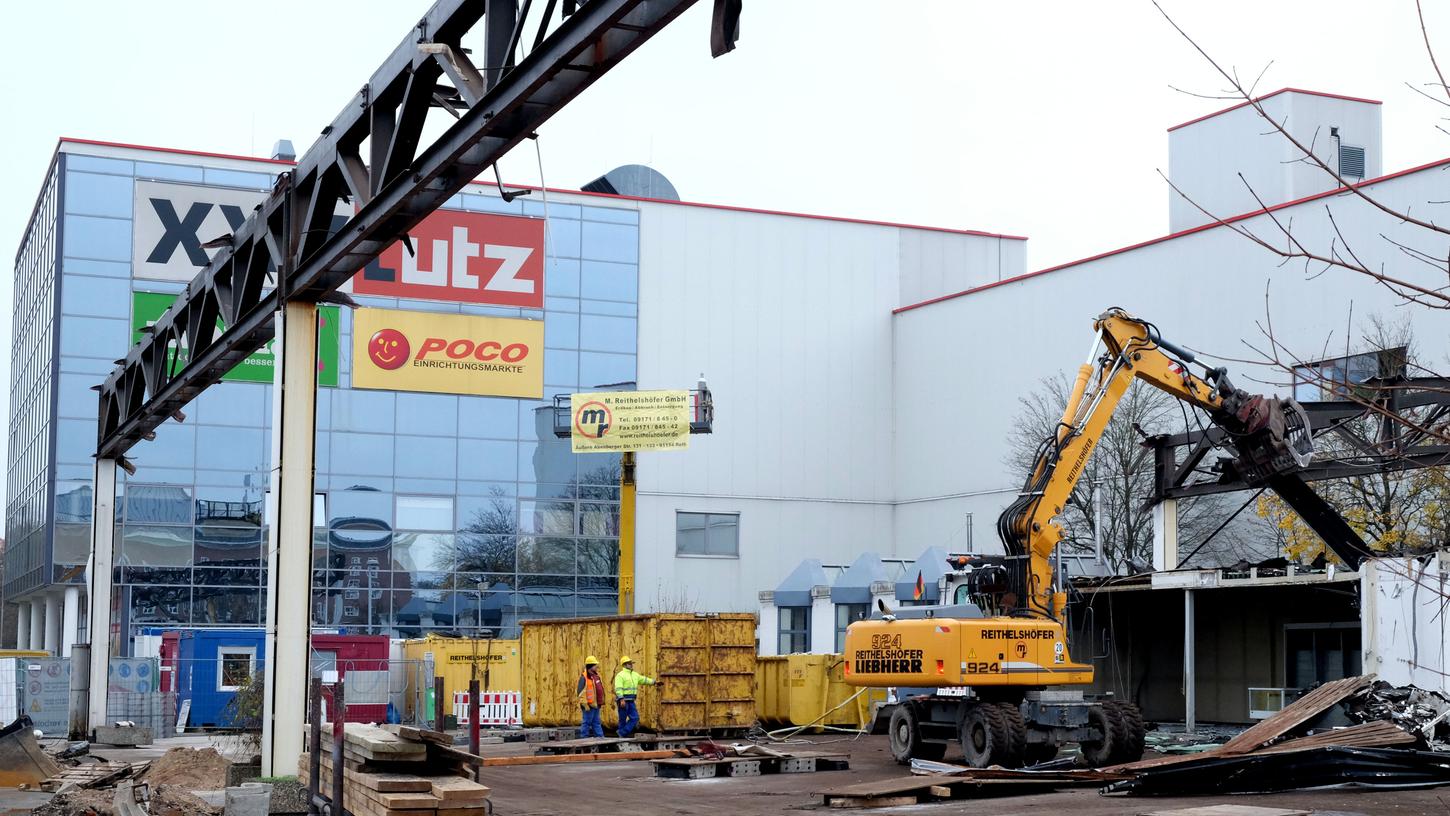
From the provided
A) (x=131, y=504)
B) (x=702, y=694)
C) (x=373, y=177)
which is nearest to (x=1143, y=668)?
(x=702, y=694)

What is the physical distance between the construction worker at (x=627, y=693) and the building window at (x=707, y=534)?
24.2 m

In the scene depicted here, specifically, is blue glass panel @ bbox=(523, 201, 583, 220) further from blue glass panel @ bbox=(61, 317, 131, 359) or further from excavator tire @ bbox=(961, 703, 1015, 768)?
excavator tire @ bbox=(961, 703, 1015, 768)

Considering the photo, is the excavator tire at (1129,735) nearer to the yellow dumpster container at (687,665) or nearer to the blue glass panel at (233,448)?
the yellow dumpster container at (687,665)

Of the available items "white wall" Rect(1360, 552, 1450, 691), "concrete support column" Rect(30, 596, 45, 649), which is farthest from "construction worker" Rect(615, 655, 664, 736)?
"concrete support column" Rect(30, 596, 45, 649)

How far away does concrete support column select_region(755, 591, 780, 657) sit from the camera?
4450cm

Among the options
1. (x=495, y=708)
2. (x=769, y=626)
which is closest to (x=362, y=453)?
(x=495, y=708)

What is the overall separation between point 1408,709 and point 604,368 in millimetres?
35780

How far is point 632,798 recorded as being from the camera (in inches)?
738

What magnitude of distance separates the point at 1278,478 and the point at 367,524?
105 feet

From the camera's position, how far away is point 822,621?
1649 inches

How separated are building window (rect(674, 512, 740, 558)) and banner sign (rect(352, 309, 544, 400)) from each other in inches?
256

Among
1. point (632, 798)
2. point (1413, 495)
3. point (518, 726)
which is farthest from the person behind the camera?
point (518, 726)

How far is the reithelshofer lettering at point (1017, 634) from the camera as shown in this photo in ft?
68.8

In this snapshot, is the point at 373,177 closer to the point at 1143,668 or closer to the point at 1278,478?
the point at 1278,478
